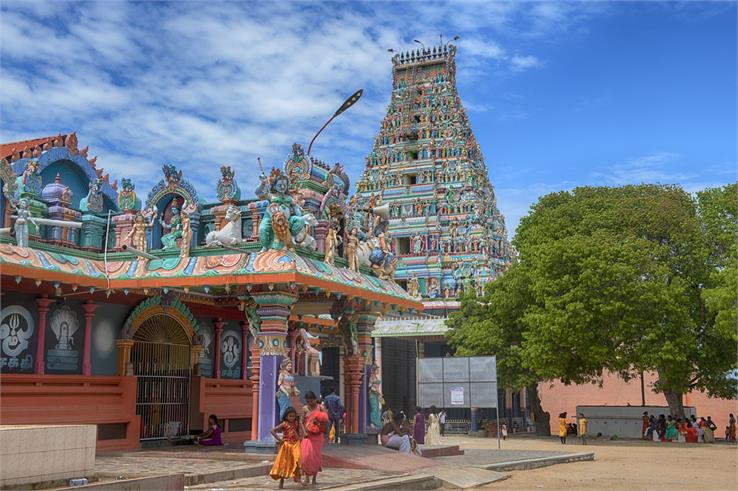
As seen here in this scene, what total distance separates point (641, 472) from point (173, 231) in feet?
39.1

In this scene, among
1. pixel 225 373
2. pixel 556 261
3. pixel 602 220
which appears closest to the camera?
pixel 225 373

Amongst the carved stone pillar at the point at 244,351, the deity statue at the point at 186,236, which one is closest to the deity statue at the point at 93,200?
the deity statue at the point at 186,236

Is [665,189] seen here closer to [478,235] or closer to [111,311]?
[478,235]

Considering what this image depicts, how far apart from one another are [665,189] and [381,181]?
A: 79.0ft

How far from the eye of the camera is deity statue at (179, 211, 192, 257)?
17.4 m

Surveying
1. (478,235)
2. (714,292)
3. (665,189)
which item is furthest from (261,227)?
(478,235)

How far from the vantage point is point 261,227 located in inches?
657

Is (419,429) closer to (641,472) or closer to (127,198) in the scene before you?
(641,472)

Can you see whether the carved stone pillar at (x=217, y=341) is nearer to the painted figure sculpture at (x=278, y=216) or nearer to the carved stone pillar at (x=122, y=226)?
the carved stone pillar at (x=122, y=226)

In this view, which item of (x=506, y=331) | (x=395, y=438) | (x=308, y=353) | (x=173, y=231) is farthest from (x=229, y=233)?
(x=506, y=331)

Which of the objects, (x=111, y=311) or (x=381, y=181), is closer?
(x=111, y=311)

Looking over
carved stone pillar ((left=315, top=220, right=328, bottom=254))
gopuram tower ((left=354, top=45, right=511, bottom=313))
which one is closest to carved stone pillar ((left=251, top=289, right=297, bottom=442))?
carved stone pillar ((left=315, top=220, right=328, bottom=254))

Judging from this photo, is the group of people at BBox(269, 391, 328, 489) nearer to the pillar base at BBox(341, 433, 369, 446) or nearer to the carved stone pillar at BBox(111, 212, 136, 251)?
the pillar base at BBox(341, 433, 369, 446)

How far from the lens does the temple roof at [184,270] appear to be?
52.2 feet
